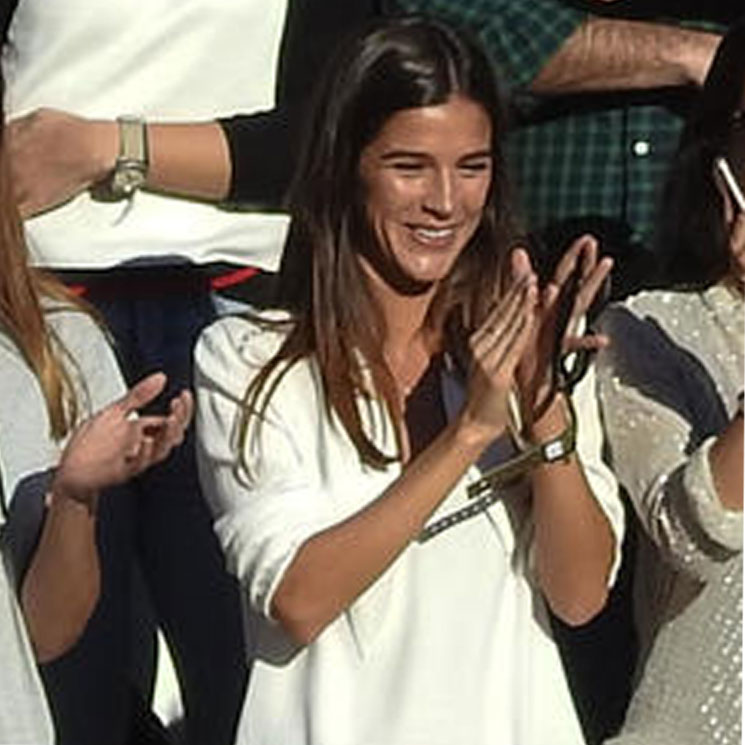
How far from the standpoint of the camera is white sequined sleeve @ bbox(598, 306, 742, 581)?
4.07 metres

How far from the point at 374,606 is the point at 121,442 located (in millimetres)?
423

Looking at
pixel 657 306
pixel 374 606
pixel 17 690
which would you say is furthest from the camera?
pixel 657 306

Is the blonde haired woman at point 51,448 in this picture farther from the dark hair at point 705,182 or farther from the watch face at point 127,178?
the dark hair at point 705,182

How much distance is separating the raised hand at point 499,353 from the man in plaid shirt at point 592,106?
0.71 metres

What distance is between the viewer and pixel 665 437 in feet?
13.8

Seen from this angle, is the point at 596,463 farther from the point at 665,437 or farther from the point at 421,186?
the point at 421,186

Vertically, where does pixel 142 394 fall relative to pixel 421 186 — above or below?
below

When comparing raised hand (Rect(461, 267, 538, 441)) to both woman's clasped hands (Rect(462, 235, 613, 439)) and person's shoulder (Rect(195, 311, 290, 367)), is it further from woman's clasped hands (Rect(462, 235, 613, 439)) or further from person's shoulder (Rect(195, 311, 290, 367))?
person's shoulder (Rect(195, 311, 290, 367))

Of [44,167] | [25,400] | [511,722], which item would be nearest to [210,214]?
[44,167]

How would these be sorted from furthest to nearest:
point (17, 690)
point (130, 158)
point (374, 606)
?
point (130, 158), point (374, 606), point (17, 690)

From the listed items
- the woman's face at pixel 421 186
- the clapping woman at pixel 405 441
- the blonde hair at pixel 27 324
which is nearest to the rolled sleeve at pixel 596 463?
the clapping woman at pixel 405 441

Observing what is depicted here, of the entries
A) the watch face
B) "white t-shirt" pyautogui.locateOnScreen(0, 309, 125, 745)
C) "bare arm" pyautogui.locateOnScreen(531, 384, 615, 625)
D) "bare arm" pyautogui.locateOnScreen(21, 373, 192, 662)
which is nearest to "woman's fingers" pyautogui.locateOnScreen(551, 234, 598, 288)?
"bare arm" pyautogui.locateOnScreen(531, 384, 615, 625)

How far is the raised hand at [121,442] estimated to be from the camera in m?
3.87

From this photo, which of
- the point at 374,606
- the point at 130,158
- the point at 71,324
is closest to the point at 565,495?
the point at 374,606
